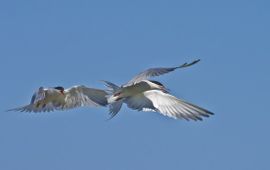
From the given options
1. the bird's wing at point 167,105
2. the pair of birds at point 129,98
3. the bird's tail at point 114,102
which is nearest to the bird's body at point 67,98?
the pair of birds at point 129,98

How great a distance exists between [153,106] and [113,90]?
2.36 meters

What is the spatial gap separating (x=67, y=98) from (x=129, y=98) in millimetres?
3598

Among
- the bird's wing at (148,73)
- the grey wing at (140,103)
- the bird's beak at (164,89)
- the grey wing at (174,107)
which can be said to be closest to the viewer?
the grey wing at (174,107)

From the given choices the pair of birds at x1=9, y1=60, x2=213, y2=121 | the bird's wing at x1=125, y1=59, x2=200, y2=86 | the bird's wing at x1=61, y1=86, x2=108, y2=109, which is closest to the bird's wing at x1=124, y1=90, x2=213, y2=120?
the pair of birds at x1=9, y1=60, x2=213, y2=121

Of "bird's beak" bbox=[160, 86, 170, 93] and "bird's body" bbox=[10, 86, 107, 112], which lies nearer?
"bird's beak" bbox=[160, 86, 170, 93]

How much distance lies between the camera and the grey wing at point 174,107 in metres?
11.0

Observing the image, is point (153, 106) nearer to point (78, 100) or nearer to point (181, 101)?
point (181, 101)

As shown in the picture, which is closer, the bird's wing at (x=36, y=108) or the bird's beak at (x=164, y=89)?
the bird's beak at (x=164, y=89)

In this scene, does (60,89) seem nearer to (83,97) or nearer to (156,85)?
(83,97)

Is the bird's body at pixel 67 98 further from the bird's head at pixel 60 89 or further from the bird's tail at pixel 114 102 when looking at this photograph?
the bird's tail at pixel 114 102

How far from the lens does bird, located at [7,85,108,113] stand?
17.1m

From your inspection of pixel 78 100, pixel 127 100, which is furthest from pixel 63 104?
pixel 127 100

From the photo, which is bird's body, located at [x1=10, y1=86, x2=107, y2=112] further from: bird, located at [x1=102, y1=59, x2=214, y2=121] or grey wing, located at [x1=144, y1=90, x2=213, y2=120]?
grey wing, located at [x1=144, y1=90, x2=213, y2=120]

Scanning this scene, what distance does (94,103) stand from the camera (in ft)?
55.9
